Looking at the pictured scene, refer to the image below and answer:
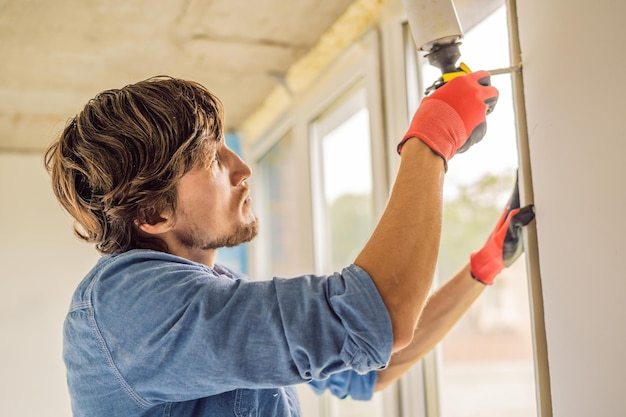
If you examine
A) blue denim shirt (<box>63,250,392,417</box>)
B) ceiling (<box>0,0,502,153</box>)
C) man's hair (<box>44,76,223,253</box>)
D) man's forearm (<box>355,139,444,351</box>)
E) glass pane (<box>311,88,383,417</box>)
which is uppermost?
ceiling (<box>0,0,502,153</box>)

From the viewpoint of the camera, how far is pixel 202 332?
0.89 meters

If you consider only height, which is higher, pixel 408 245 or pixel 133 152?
pixel 133 152

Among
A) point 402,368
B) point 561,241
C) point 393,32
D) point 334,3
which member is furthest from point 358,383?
point 334,3

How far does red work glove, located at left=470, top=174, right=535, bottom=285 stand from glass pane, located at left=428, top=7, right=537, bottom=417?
60 millimetres

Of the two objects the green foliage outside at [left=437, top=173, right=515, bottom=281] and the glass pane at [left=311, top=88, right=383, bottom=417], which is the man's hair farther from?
the glass pane at [left=311, top=88, right=383, bottom=417]

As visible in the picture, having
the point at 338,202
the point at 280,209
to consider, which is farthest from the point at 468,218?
the point at 338,202

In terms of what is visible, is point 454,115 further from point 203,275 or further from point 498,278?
point 498,278

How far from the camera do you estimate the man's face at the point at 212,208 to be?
1.13 m

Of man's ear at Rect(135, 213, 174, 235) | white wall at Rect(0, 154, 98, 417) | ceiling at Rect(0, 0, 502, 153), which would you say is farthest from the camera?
white wall at Rect(0, 154, 98, 417)

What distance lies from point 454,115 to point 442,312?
0.50 meters

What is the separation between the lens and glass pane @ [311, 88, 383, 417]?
2436mm

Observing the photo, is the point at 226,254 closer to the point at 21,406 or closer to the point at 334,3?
the point at 21,406

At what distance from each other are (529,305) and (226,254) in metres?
2.53

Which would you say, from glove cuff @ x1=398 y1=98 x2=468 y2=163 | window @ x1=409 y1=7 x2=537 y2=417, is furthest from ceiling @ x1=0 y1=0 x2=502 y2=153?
glove cuff @ x1=398 y1=98 x2=468 y2=163
